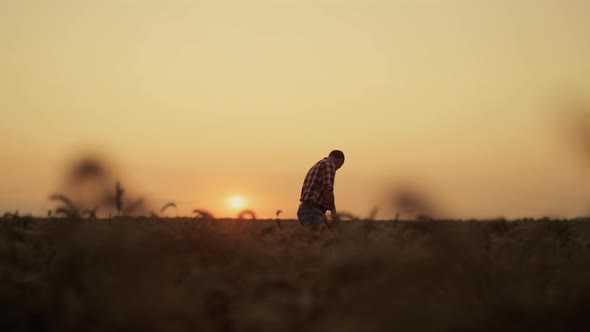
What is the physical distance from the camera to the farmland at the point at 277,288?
175 cm

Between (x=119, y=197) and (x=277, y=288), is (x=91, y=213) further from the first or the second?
(x=277, y=288)

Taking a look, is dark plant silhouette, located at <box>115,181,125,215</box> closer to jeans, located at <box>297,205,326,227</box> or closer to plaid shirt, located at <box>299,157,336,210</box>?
plaid shirt, located at <box>299,157,336,210</box>

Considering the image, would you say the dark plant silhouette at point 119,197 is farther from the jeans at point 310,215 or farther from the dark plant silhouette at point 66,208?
the jeans at point 310,215

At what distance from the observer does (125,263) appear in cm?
206

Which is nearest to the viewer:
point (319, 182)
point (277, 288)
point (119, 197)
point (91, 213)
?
point (277, 288)

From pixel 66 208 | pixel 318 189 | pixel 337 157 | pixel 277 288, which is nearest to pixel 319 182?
pixel 318 189

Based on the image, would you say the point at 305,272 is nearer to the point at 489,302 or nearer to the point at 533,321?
the point at 489,302

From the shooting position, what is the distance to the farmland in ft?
5.73

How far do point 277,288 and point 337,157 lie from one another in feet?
24.5

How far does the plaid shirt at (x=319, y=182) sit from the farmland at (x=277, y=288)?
6.25 metres

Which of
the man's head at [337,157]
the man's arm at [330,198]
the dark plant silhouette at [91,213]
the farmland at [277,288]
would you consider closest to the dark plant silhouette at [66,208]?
the dark plant silhouette at [91,213]

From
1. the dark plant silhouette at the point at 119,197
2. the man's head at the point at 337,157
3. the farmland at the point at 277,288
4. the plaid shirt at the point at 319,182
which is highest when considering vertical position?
the man's head at the point at 337,157

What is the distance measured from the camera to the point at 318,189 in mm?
9461

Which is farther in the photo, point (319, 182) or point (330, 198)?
point (319, 182)
